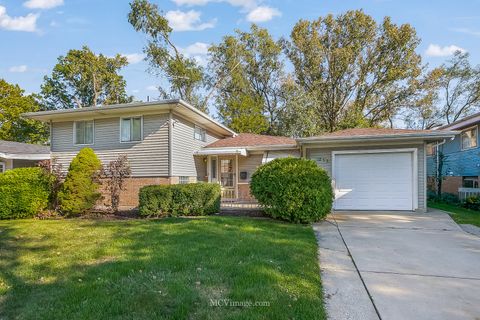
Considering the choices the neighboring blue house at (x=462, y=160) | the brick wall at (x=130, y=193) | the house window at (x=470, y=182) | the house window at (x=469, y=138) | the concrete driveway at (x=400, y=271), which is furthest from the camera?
the house window at (x=470, y=182)

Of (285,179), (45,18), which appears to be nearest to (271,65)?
(45,18)

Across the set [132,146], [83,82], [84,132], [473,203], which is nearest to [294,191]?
[132,146]

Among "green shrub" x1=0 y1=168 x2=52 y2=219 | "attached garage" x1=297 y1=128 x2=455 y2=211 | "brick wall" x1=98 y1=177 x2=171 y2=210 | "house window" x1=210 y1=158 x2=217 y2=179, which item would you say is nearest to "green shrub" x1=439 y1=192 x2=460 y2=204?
"attached garage" x1=297 y1=128 x2=455 y2=211

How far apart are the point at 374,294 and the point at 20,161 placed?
822 inches

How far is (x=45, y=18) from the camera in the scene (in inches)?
525

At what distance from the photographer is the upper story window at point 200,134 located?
14869mm

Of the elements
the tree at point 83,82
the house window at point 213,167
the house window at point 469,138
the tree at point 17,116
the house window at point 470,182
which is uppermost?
the tree at point 83,82

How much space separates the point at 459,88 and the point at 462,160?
16.5 m

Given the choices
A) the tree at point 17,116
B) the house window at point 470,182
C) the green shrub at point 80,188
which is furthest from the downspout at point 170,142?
the tree at point 17,116

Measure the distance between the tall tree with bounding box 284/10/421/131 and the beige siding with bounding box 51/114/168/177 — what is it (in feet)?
Answer: 50.1

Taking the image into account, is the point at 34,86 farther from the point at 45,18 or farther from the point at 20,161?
the point at 45,18

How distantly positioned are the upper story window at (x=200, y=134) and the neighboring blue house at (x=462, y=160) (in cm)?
1174

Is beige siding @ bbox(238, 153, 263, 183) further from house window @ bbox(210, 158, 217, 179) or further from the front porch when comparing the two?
house window @ bbox(210, 158, 217, 179)

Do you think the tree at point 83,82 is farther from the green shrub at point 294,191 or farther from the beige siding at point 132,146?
the green shrub at point 294,191
